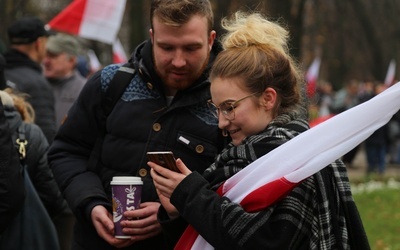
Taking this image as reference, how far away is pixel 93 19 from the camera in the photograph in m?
8.95

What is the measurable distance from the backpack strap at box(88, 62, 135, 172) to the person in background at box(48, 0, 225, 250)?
19 mm

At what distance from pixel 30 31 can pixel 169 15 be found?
143 inches

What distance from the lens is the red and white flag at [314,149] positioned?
301 cm

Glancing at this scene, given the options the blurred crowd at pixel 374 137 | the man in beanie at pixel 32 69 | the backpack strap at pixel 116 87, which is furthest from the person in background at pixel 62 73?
the blurred crowd at pixel 374 137

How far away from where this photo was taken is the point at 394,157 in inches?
886

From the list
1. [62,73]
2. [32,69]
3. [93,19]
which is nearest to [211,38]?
[32,69]

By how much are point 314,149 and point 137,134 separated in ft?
3.44

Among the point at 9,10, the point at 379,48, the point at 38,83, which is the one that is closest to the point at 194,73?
the point at 38,83

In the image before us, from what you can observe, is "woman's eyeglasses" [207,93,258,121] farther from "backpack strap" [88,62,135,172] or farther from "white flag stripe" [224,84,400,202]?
"backpack strap" [88,62,135,172]

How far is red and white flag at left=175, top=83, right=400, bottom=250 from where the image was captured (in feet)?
9.86

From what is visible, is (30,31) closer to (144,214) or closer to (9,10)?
(144,214)

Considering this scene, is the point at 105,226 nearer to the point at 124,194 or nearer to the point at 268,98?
the point at 124,194

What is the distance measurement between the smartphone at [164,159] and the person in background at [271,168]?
20mm

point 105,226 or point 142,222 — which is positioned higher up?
point 142,222
